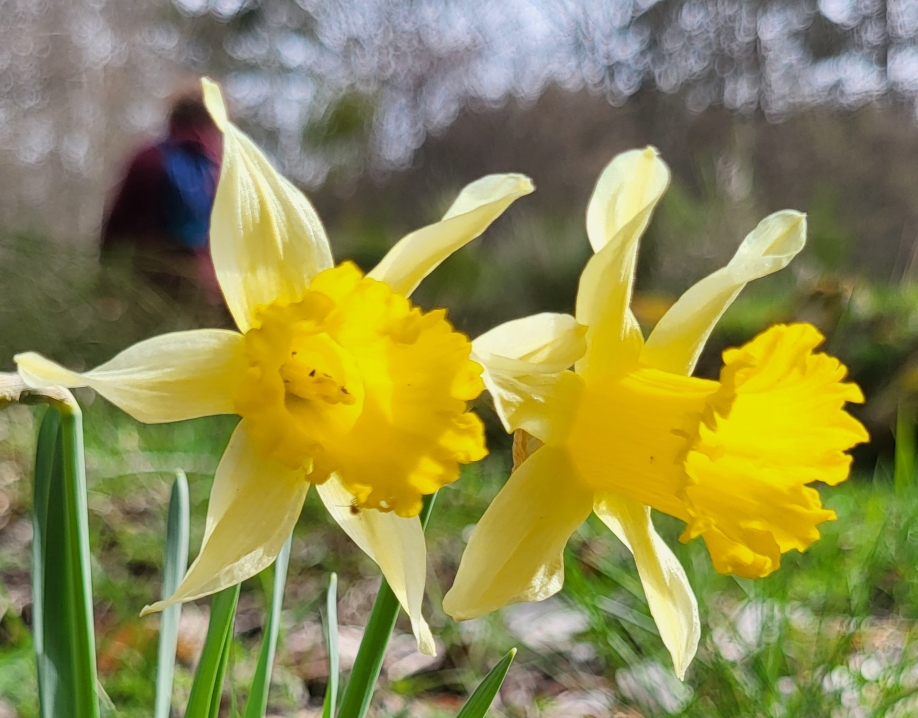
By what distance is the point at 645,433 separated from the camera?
539 mm

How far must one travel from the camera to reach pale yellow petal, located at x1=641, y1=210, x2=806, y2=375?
550 millimetres

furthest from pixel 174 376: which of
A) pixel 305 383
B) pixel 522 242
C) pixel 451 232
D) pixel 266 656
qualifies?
pixel 522 242

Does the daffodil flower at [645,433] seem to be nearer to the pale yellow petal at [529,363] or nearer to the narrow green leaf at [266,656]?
the pale yellow petal at [529,363]

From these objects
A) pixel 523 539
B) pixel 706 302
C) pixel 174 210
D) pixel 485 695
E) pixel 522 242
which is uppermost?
pixel 706 302

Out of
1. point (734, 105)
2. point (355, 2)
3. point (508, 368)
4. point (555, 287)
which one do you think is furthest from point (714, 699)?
point (355, 2)

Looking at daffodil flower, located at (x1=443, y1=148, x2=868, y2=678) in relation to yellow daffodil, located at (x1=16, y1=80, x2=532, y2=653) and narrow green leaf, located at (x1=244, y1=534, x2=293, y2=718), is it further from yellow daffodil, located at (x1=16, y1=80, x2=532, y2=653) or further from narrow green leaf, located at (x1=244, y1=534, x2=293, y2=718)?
narrow green leaf, located at (x1=244, y1=534, x2=293, y2=718)

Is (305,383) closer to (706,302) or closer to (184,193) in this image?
(706,302)

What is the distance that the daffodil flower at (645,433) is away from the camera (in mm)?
490

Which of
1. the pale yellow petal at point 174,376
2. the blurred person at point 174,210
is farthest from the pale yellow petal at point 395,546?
the blurred person at point 174,210

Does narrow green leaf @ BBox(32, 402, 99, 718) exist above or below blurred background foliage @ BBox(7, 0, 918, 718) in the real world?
above

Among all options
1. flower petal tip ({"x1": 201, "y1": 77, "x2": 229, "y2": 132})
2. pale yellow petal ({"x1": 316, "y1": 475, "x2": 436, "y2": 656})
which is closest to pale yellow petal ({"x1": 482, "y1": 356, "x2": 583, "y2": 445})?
pale yellow petal ({"x1": 316, "y1": 475, "x2": 436, "y2": 656})

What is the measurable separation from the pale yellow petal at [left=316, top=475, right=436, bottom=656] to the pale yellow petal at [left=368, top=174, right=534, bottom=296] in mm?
161

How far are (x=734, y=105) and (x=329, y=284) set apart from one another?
724 cm

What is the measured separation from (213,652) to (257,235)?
326mm
